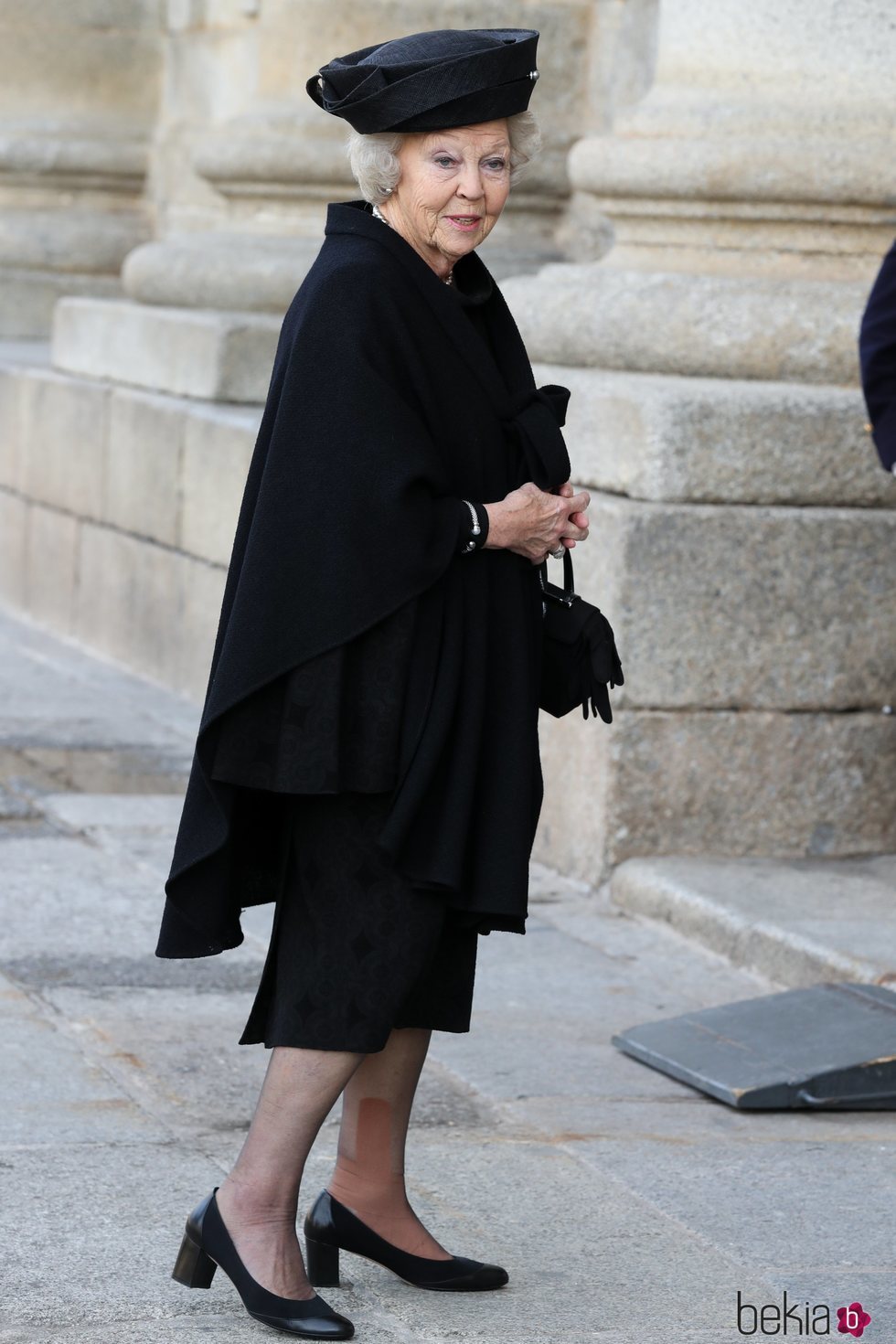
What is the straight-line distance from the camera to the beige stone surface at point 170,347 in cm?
793

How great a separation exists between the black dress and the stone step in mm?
1853

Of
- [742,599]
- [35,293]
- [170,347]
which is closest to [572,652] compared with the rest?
[742,599]

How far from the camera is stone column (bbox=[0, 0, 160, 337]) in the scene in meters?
10.8

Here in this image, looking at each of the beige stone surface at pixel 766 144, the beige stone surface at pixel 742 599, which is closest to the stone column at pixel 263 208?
the beige stone surface at pixel 766 144

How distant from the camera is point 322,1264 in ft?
10.7

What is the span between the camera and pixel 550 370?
5.96 m

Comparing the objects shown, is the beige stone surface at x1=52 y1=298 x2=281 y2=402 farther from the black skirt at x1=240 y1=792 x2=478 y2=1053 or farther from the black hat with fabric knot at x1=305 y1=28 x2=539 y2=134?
the black skirt at x1=240 y1=792 x2=478 y2=1053

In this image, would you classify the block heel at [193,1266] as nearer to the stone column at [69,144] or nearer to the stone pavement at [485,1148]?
the stone pavement at [485,1148]

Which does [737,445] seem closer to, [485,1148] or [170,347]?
[485,1148]

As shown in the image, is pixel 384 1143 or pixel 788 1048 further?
pixel 788 1048

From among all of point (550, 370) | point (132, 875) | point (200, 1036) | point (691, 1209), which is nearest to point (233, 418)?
point (550, 370)

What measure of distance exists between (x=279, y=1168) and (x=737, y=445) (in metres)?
2.75

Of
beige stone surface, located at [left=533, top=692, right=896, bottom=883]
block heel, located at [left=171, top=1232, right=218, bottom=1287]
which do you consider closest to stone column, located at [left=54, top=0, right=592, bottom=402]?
beige stone surface, located at [left=533, top=692, right=896, bottom=883]

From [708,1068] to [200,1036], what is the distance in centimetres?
95
